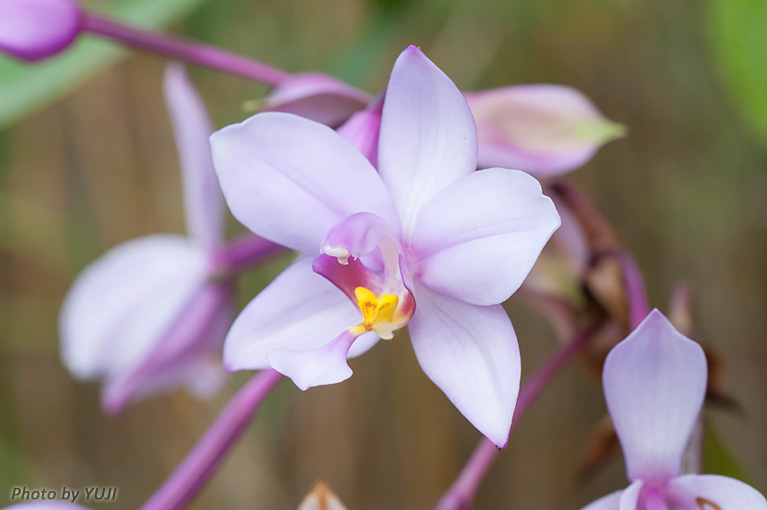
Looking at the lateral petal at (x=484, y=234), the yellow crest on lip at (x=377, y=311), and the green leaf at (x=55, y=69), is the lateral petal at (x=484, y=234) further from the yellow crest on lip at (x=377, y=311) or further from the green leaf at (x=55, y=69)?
the green leaf at (x=55, y=69)

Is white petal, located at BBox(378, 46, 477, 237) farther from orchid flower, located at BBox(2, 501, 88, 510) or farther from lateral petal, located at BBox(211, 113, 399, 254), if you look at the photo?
orchid flower, located at BBox(2, 501, 88, 510)

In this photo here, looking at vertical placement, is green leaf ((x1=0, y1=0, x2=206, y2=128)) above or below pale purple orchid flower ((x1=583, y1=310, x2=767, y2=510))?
below

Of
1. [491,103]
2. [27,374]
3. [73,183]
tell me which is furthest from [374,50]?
[27,374]

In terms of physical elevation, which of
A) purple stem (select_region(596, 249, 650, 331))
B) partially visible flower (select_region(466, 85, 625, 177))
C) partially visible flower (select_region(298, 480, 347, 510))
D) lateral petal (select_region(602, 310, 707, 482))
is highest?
partially visible flower (select_region(466, 85, 625, 177))

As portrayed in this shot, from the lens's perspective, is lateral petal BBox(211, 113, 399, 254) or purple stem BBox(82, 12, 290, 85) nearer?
lateral petal BBox(211, 113, 399, 254)

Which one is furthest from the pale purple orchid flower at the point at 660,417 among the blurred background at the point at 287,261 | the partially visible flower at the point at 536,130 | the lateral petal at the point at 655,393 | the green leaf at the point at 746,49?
the blurred background at the point at 287,261

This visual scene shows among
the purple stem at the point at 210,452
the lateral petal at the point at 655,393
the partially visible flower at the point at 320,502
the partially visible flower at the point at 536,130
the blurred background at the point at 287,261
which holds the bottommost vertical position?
the blurred background at the point at 287,261

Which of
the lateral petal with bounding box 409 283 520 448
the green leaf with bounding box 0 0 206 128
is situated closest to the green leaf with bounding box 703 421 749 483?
the lateral petal with bounding box 409 283 520 448
